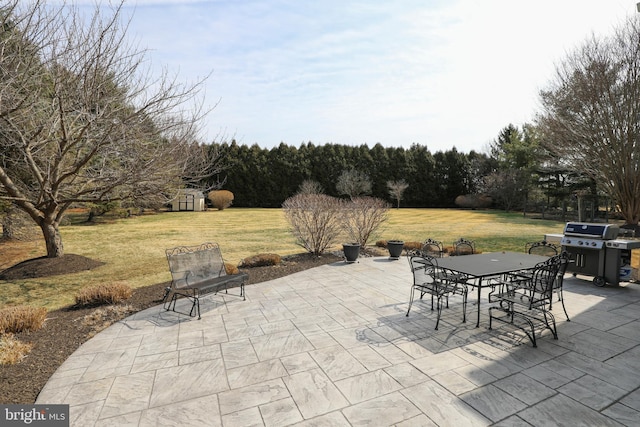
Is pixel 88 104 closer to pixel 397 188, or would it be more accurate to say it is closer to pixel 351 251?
pixel 351 251

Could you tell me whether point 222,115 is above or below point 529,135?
below

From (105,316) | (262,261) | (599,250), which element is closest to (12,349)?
(105,316)

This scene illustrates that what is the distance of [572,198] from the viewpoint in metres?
25.8

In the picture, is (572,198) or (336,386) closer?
(336,386)

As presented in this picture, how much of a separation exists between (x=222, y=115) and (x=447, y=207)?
32922 millimetres

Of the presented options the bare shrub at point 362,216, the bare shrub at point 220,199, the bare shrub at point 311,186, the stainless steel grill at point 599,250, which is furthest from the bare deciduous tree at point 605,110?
the bare shrub at point 220,199

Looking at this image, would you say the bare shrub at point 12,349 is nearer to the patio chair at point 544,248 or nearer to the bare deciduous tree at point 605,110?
the patio chair at point 544,248

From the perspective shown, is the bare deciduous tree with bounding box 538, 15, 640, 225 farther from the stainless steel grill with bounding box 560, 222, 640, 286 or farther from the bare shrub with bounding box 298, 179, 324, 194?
the bare shrub with bounding box 298, 179, 324, 194

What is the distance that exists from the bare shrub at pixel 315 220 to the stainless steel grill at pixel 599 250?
5488 mm

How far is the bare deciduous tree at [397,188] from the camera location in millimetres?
33406

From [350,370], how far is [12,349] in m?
3.98

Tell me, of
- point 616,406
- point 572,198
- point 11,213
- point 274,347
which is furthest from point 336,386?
point 572,198

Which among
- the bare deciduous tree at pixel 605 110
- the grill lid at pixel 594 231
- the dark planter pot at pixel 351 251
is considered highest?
the bare deciduous tree at pixel 605 110

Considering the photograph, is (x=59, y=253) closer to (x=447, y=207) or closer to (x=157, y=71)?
(x=157, y=71)
